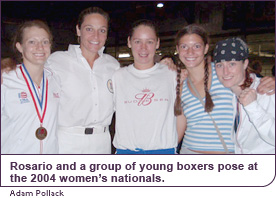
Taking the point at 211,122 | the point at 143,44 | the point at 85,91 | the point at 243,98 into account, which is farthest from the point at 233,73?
the point at 85,91

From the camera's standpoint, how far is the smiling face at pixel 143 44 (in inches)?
100

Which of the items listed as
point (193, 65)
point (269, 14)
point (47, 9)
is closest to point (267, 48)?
point (269, 14)

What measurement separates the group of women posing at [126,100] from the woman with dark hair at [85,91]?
0.03 feet

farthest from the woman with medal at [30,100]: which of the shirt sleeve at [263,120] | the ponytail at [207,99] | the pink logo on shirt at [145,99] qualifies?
the shirt sleeve at [263,120]

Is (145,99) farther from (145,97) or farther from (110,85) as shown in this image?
(110,85)

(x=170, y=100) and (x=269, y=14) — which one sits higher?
(x=269, y=14)

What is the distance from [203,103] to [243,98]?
48cm

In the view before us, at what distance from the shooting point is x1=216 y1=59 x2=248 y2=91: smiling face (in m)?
2.09

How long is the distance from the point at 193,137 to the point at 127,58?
15090 millimetres

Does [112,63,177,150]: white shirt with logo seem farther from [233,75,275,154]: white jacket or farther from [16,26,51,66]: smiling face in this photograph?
[16,26,51,66]: smiling face

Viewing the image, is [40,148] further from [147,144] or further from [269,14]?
[269,14]

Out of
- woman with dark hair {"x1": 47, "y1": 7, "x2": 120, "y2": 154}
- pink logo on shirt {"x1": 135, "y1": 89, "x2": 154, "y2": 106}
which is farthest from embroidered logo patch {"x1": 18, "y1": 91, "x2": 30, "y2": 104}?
pink logo on shirt {"x1": 135, "y1": 89, "x2": 154, "y2": 106}

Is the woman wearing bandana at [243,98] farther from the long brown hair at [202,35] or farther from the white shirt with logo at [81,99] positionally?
the white shirt with logo at [81,99]
